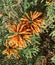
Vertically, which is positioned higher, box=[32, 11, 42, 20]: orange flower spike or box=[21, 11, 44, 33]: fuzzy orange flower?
box=[32, 11, 42, 20]: orange flower spike

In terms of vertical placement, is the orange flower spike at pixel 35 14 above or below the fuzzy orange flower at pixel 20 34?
above

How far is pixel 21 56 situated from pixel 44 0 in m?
0.63

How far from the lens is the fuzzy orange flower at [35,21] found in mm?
1963

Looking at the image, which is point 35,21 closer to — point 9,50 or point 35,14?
point 35,14

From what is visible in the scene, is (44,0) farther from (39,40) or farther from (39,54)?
(39,54)

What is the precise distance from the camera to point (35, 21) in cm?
199

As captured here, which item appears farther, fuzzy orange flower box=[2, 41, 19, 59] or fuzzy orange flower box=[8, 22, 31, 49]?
fuzzy orange flower box=[2, 41, 19, 59]

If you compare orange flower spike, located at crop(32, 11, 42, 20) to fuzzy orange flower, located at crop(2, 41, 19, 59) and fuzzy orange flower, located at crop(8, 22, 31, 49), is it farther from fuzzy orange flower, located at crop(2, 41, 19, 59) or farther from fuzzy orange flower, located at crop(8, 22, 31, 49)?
fuzzy orange flower, located at crop(2, 41, 19, 59)

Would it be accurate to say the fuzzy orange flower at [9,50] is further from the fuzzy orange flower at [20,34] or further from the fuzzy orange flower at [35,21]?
the fuzzy orange flower at [35,21]

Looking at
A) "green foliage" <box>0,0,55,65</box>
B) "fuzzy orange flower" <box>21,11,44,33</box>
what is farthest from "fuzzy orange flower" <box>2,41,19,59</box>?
"fuzzy orange flower" <box>21,11,44,33</box>

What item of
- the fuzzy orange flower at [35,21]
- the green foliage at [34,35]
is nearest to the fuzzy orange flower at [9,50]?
the green foliage at [34,35]

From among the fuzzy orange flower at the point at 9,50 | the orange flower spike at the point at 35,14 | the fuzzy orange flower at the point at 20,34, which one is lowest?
the fuzzy orange flower at the point at 9,50

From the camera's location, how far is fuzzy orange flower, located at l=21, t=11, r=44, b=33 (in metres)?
1.96

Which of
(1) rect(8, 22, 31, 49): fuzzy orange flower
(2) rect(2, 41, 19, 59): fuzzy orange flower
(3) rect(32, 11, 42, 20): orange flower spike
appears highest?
(3) rect(32, 11, 42, 20): orange flower spike
